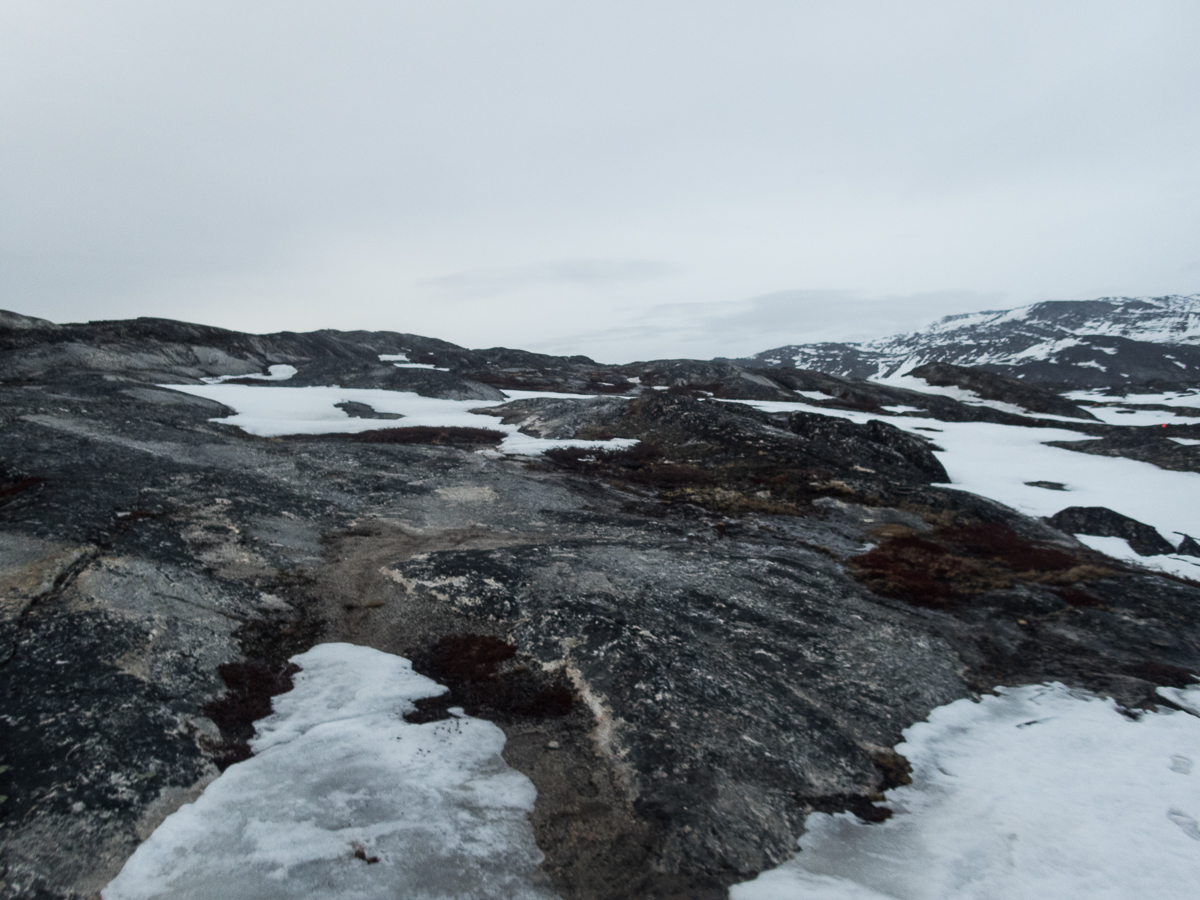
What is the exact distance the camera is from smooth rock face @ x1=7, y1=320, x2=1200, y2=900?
859 cm

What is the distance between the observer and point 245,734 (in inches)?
389

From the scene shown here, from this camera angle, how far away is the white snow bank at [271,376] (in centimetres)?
6192

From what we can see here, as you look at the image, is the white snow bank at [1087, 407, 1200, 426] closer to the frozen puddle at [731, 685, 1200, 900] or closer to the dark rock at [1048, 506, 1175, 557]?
the dark rock at [1048, 506, 1175, 557]

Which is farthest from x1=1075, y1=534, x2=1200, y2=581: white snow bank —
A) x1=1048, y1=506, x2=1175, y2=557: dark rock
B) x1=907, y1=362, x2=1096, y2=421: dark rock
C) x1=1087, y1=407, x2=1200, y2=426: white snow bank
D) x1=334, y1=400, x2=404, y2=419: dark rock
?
x1=907, y1=362, x2=1096, y2=421: dark rock

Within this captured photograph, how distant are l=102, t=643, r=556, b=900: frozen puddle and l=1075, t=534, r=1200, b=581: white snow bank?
95.4 feet

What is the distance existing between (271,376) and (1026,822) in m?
78.3

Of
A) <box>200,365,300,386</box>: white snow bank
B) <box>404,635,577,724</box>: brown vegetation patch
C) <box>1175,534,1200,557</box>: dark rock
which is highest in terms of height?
<box>200,365,300,386</box>: white snow bank

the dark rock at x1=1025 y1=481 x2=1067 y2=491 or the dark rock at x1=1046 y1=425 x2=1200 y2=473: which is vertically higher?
the dark rock at x1=1025 y1=481 x2=1067 y2=491

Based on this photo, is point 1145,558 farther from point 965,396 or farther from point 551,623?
point 965,396

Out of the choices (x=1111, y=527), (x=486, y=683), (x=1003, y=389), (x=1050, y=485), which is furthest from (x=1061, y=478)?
(x=1003, y=389)

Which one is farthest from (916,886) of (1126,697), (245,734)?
(245,734)

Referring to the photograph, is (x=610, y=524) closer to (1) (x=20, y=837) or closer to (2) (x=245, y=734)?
(2) (x=245, y=734)

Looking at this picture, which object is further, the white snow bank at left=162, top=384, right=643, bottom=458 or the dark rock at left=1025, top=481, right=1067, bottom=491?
the dark rock at left=1025, top=481, right=1067, bottom=491

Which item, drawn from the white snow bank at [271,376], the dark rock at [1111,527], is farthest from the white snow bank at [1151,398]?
the white snow bank at [271,376]
